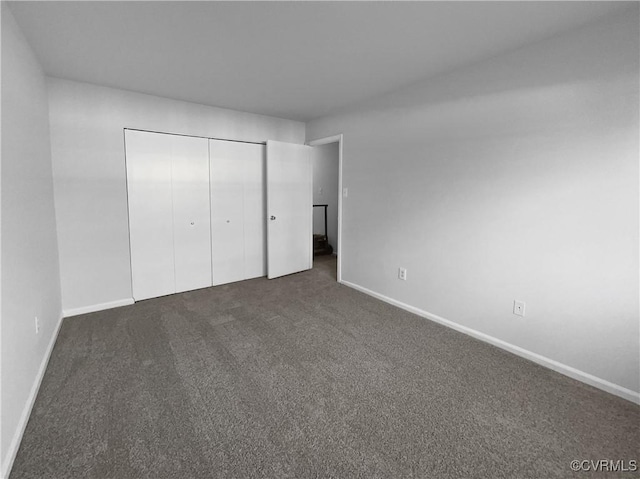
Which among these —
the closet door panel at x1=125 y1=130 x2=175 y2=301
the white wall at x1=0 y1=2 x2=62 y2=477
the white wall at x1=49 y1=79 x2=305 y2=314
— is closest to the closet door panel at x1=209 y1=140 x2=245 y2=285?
the closet door panel at x1=125 y1=130 x2=175 y2=301

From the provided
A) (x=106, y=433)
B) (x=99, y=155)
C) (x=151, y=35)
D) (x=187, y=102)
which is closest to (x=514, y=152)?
(x=151, y=35)

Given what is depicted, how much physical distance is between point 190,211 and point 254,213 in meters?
0.89

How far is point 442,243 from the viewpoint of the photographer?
2.96m

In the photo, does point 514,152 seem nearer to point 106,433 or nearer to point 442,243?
point 442,243

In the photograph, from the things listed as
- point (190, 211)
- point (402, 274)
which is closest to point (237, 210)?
point (190, 211)

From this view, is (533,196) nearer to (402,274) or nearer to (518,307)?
(518,307)

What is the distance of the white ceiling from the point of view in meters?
1.86

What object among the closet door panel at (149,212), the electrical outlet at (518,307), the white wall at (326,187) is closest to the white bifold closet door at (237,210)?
the closet door panel at (149,212)

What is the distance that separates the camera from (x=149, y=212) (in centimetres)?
353

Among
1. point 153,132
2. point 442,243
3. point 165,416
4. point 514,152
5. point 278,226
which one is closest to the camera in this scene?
point 165,416

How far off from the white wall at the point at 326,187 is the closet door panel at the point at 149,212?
3269 mm

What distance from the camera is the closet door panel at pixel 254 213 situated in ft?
14.0

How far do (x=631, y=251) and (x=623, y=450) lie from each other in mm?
1108

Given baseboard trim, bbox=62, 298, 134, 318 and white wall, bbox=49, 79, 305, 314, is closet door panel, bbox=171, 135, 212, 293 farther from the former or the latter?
baseboard trim, bbox=62, 298, 134, 318
